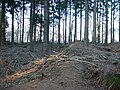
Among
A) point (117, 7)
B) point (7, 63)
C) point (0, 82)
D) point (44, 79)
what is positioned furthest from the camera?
point (117, 7)

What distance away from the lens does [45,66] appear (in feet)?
42.4

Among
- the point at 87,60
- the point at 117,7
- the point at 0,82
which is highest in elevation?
the point at 117,7

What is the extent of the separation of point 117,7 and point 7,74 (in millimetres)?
34238

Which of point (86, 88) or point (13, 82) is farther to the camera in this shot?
point (13, 82)

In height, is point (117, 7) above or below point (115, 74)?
above

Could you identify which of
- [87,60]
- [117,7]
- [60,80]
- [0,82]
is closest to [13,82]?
[0,82]

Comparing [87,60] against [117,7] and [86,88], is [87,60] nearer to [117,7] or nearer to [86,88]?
[86,88]

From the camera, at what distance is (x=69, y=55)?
14164mm

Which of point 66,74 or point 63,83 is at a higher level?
point 66,74

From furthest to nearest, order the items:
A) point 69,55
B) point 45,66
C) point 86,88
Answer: point 69,55
point 45,66
point 86,88

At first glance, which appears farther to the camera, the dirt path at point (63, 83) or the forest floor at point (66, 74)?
the forest floor at point (66, 74)

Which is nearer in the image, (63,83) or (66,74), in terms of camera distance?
(63,83)

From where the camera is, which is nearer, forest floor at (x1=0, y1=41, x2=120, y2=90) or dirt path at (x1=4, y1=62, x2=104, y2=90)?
dirt path at (x1=4, y1=62, x2=104, y2=90)

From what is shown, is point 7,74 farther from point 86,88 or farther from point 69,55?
point 86,88
